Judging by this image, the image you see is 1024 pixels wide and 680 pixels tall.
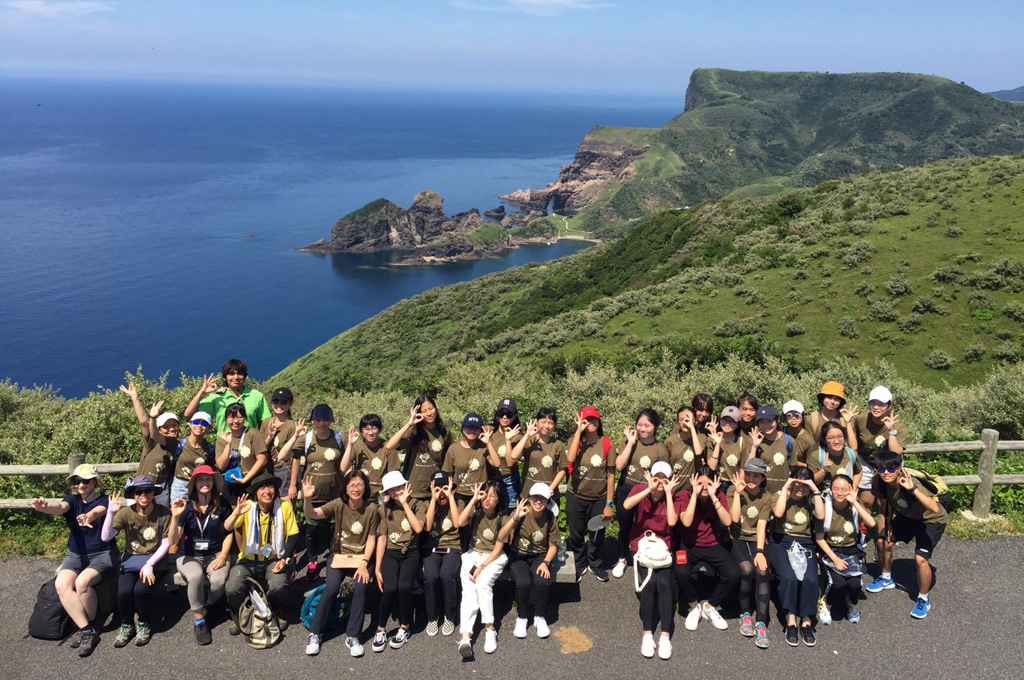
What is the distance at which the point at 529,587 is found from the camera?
7.09m

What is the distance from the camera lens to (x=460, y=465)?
7.64 metres

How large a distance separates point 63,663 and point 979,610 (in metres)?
9.64

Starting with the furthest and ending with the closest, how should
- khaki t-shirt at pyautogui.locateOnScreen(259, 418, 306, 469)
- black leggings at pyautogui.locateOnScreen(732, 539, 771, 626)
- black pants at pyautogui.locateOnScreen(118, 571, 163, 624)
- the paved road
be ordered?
khaki t-shirt at pyautogui.locateOnScreen(259, 418, 306, 469), black leggings at pyautogui.locateOnScreen(732, 539, 771, 626), black pants at pyautogui.locateOnScreen(118, 571, 163, 624), the paved road

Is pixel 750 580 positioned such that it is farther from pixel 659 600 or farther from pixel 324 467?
pixel 324 467

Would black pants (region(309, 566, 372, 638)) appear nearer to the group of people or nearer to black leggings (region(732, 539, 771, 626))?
the group of people

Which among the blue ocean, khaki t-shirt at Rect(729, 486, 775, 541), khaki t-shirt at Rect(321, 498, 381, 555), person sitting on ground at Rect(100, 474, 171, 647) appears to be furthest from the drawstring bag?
the blue ocean

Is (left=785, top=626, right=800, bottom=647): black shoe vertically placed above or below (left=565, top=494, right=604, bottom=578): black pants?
below

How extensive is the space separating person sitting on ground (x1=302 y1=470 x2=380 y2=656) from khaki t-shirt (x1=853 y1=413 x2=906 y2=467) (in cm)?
617

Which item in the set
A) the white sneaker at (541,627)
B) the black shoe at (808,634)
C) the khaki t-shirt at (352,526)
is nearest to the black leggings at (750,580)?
the black shoe at (808,634)

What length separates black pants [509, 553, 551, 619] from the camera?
7.06 metres

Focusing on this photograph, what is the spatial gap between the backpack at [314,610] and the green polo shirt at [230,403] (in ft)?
9.00

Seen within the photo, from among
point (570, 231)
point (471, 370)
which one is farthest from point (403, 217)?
point (471, 370)

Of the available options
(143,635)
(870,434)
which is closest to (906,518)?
(870,434)

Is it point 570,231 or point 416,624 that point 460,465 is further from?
point 570,231
